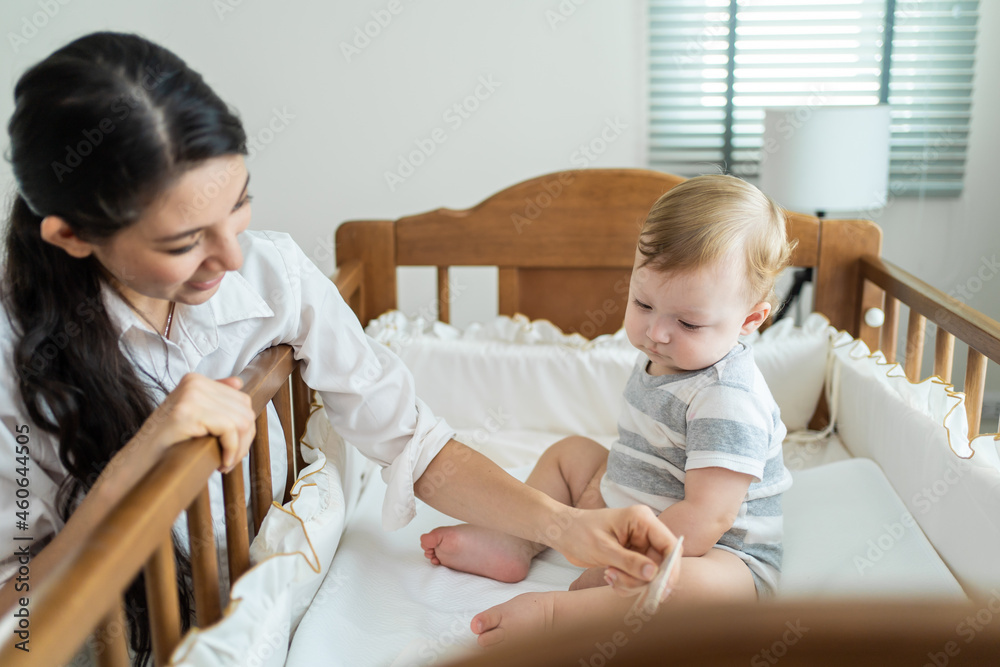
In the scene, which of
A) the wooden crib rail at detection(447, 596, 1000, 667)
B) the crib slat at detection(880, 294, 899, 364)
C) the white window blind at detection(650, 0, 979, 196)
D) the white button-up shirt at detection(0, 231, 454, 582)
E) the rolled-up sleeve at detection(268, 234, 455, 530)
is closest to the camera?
the wooden crib rail at detection(447, 596, 1000, 667)

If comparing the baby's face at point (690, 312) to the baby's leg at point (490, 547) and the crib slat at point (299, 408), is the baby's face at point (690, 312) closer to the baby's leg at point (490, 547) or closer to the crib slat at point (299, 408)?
the baby's leg at point (490, 547)

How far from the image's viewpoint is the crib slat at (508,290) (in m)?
1.63

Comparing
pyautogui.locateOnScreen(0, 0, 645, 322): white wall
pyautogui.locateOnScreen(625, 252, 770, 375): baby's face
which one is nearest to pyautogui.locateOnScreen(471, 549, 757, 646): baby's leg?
pyautogui.locateOnScreen(625, 252, 770, 375): baby's face

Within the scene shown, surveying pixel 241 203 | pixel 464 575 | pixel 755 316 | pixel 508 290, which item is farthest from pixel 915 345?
pixel 241 203

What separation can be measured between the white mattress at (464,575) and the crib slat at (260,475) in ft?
0.47

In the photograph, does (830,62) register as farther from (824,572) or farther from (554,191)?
(824,572)

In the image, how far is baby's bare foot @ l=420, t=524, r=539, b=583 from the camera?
3.38 feet

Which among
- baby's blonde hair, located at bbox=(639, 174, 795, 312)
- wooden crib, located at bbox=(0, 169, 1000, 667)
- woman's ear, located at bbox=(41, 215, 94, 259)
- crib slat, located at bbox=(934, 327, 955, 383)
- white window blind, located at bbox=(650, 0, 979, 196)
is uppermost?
white window blind, located at bbox=(650, 0, 979, 196)

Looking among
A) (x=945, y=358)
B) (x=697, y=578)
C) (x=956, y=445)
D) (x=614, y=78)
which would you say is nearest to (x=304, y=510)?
(x=697, y=578)

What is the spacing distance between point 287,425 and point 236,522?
0.28 metres

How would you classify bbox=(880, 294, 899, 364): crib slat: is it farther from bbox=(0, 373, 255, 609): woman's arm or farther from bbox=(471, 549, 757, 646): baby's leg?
bbox=(0, 373, 255, 609): woman's arm

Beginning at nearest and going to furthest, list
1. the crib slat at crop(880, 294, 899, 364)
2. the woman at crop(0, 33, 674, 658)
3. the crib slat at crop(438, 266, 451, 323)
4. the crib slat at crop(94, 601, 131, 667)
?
the crib slat at crop(94, 601, 131, 667)
the woman at crop(0, 33, 674, 658)
the crib slat at crop(880, 294, 899, 364)
the crib slat at crop(438, 266, 451, 323)

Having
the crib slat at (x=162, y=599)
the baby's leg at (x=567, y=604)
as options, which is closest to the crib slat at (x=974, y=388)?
the baby's leg at (x=567, y=604)

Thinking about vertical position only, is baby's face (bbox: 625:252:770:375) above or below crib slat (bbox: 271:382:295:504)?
above
